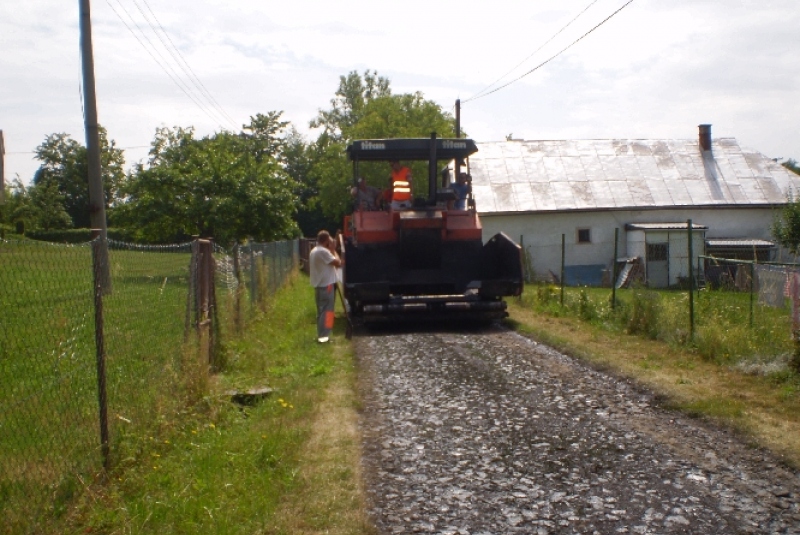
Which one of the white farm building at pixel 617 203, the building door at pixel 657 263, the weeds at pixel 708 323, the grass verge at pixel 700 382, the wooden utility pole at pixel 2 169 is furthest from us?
the white farm building at pixel 617 203

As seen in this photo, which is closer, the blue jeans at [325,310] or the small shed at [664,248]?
the blue jeans at [325,310]

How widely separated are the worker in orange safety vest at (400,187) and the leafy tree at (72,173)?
6440 centimetres

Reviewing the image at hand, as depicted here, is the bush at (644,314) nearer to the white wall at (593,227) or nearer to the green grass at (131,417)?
the green grass at (131,417)

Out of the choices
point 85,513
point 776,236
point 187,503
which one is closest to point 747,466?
point 187,503

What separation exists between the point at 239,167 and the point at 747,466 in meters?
24.0

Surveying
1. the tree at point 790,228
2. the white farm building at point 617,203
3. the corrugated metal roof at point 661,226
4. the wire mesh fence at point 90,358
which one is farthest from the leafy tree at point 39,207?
the wire mesh fence at point 90,358

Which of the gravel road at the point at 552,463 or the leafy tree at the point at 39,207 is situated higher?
the leafy tree at the point at 39,207

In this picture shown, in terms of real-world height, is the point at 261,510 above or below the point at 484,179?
below

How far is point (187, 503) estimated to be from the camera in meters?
5.28

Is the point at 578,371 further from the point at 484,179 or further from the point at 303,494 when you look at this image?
the point at 484,179

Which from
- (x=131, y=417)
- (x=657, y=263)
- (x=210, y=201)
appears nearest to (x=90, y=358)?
(x=131, y=417)

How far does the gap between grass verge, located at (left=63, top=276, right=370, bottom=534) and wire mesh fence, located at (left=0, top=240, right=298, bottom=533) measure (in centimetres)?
19

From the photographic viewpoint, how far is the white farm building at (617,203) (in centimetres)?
3288

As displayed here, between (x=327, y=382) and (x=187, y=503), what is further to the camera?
(x=327, y=382)
